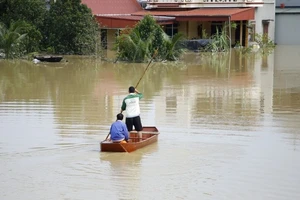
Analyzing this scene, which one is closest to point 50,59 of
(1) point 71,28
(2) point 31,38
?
(2) point 31,38

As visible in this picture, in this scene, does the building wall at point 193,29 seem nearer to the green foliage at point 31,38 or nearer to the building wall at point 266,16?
the building wall at point 266,16

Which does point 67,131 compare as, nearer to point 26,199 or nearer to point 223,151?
point 223,151

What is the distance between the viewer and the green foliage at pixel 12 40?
3447 centimetres

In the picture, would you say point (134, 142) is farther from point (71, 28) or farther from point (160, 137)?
point (71, 28)

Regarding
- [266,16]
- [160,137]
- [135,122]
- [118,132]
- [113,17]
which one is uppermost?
[266,16]

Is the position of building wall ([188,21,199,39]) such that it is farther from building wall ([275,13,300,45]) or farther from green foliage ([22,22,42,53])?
green foliage ([22,22,42,53])

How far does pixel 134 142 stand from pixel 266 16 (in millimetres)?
35513

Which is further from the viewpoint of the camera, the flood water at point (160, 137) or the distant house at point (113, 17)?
the distant house at point (113, 17)

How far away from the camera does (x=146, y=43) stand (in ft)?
110

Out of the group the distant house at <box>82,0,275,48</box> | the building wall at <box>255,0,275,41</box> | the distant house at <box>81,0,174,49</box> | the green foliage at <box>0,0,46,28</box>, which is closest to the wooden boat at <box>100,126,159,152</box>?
the green foliage at <box>0,0,46,28</box>

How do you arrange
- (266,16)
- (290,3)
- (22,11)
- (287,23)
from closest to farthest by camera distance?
(22,11)
(266,16)
(287,23)
(290,3)

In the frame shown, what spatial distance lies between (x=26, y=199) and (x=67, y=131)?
5375mm

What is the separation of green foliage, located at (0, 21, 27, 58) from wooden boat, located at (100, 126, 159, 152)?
1996cm

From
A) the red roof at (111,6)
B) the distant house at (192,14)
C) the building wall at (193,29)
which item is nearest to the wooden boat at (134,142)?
the distant house at (192,14)
